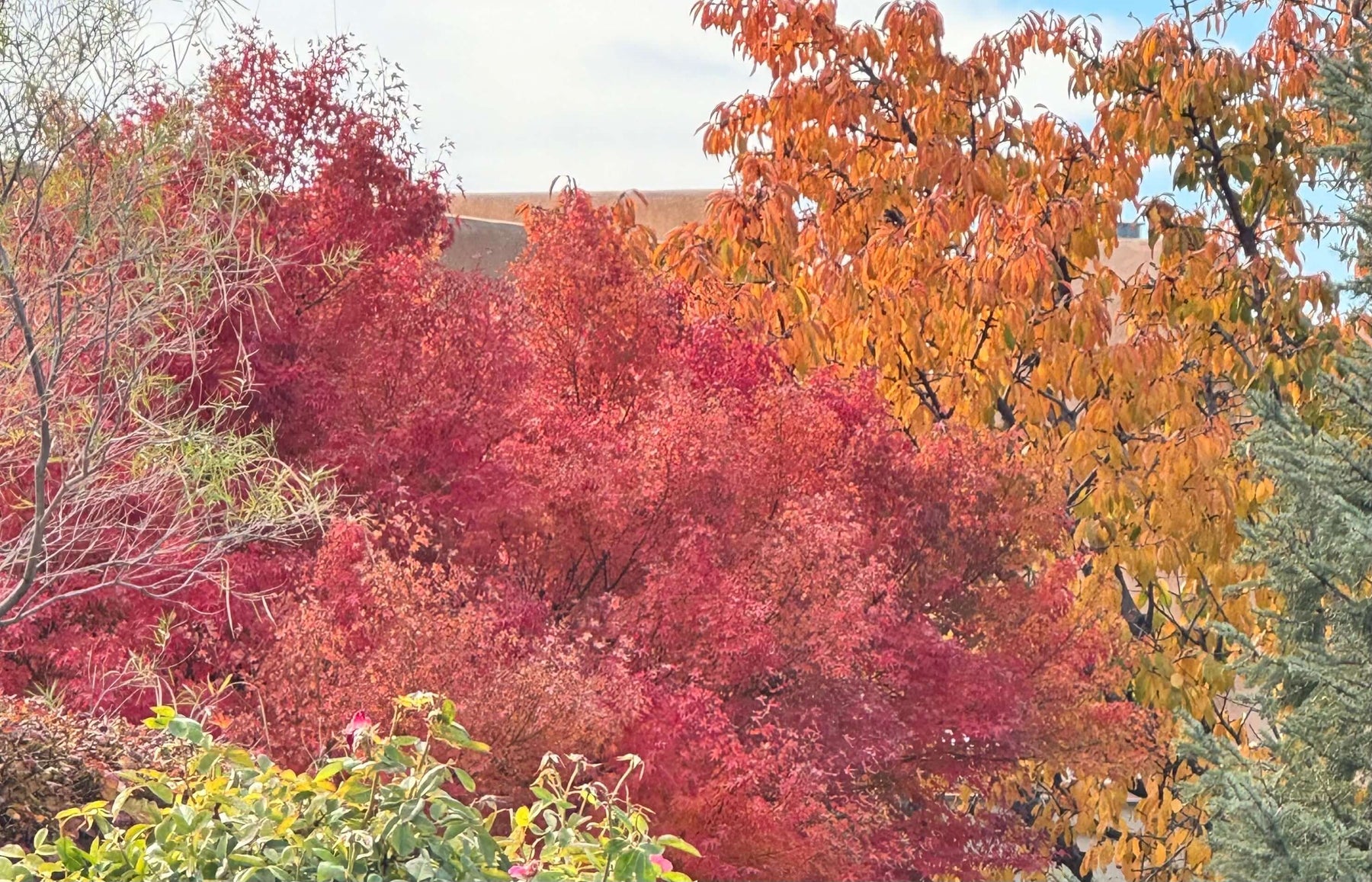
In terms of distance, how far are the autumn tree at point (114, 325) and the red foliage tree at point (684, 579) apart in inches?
25.9

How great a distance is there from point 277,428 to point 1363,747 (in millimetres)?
5447

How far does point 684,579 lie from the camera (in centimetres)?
757

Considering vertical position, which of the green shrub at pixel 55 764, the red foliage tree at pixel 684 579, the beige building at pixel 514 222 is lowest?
the green shrub at pixel 55 764

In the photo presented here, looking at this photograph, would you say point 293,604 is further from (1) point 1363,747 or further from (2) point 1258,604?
(2) point 1258,604

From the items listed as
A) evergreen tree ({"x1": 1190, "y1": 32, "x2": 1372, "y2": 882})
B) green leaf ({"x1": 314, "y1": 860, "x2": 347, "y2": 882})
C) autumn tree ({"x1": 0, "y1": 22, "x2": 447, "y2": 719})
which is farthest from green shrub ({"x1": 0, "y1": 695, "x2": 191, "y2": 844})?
evergreen tree ({"x1": 1190, "y1": 32, "x2": 1372, "y2": 882})

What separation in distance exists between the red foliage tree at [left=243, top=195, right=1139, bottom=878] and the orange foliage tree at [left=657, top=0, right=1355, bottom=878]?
1.96 meters

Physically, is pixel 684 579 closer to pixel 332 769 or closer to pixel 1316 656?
pixel 1316 656

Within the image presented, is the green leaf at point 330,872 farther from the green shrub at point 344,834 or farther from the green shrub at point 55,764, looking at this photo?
the green shrub at point 55,764

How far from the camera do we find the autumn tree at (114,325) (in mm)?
6984

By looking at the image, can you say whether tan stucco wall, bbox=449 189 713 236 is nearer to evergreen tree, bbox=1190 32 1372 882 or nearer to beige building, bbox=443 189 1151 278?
beige building, bbox=443 189 1151 278

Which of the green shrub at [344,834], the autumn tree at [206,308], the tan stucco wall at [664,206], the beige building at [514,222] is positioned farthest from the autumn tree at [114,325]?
the tan stucco wall at [664,206]

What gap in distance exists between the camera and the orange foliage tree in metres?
11.4

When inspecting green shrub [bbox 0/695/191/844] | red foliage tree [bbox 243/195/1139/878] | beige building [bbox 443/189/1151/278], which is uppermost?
beige building [bbox 443/189/1151/278]

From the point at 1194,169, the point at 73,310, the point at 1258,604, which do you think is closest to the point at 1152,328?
the point at 1194,169
